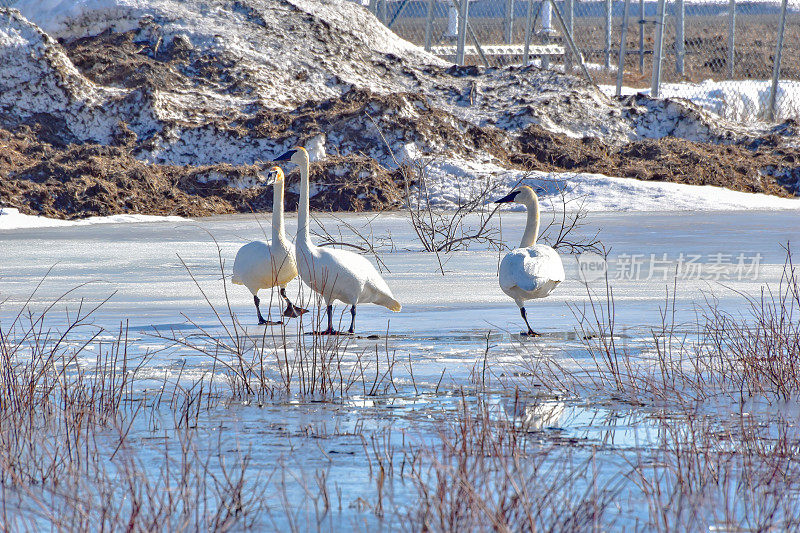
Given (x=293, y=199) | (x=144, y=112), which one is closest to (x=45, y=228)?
(x=293, y=199)

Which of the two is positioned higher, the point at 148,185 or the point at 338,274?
the point at 148,185

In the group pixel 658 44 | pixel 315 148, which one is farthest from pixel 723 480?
pixel 658 44

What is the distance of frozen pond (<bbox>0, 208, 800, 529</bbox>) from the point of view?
10.7 ft

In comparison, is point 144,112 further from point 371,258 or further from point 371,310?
point 371,310

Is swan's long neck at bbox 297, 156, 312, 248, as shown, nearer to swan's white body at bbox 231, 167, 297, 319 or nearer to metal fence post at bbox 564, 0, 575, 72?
swan's white body at bbox 231, 167, 297, 319

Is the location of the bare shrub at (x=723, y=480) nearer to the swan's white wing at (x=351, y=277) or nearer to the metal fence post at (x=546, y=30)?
the swan's white wing at (x=351, y=277)

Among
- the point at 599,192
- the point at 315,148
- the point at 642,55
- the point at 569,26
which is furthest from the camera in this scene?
the point at 642,55

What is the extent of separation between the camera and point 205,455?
342 centimetres

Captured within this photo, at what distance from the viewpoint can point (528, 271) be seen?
5754 millimetres

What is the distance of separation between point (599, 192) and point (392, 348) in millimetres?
10471

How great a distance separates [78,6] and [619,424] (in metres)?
19.6

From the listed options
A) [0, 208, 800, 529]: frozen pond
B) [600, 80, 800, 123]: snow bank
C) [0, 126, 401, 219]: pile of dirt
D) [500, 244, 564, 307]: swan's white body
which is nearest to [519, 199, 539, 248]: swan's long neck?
[0, 208, 800, 529]: frozen pond

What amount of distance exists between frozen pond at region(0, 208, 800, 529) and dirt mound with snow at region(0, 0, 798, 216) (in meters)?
4.12

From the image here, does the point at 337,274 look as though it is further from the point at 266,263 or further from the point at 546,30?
the point at 546,30
